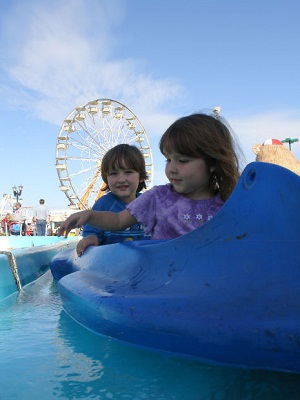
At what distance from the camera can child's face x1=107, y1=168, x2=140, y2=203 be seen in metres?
2.66

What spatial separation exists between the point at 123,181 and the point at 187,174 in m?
1.16

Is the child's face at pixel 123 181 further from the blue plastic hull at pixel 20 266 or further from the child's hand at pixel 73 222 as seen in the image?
the child's hand at pixel 73 222

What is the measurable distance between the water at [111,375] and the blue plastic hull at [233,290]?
0.12 ft

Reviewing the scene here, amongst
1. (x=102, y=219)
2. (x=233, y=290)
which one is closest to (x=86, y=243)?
(x=102, y=219)

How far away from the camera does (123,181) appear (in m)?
2.66

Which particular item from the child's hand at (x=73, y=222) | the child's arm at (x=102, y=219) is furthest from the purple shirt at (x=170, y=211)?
the child's hand at (x=73, y=222)

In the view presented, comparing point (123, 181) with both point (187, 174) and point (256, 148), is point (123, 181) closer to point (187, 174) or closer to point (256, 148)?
point (187, 174)

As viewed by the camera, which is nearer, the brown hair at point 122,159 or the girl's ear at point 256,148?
the brown hair at point 122,159

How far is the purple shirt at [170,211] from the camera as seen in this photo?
1.58 metres

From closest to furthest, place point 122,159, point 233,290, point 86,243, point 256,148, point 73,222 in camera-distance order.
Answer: point 233,290
point 73,222
point 86,243
point 122,159
point 256,148

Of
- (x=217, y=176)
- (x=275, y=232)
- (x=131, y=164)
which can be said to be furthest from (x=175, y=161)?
(x=131, y=164)

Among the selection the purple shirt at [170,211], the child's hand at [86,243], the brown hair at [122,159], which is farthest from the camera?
the brown hair at [122,159]

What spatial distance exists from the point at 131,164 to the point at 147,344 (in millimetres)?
1663

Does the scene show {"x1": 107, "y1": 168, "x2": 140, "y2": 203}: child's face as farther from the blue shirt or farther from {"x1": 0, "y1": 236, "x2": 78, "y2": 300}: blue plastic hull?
{"x1": 0, "y1": 236, "x2": 78, "y2": 300}: blue plastic hull
